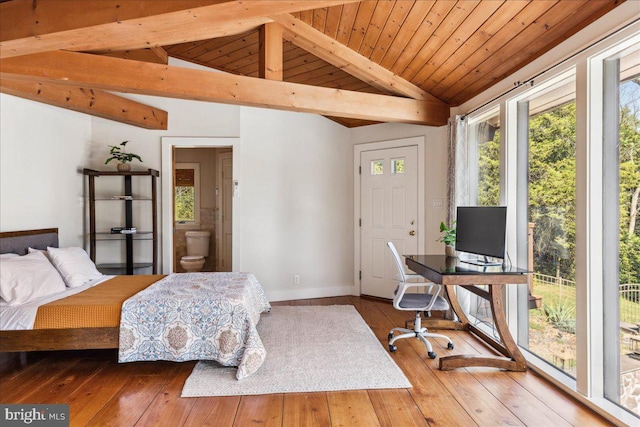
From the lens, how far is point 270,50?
3566 mm

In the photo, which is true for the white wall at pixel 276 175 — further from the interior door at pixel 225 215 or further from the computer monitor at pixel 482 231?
the interior door at pixel 225 215

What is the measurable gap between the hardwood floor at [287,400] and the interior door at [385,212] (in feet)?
6.89

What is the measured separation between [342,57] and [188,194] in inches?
168

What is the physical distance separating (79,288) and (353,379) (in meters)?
2.40

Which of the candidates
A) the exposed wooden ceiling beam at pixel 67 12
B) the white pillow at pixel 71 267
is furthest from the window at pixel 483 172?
the white pillow at pixel 71 267

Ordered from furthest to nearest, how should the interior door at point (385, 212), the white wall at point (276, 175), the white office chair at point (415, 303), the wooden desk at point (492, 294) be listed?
the interior door at point (385, 212), the white wall at point (276, 175), the white office chair at point (415, 303), the wooden desk at point (492, 294)

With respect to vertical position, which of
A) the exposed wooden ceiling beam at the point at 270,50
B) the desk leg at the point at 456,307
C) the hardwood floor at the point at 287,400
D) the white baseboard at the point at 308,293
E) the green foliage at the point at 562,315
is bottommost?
the hardwood floor at the point at 287,400

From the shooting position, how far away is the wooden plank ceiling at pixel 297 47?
2.29 metres

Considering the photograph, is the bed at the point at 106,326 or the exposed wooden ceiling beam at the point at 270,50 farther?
the exposed wooden ceiling beam at the point at 270,50

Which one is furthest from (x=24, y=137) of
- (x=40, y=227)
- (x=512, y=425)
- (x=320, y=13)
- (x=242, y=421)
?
(x=512, y=425)

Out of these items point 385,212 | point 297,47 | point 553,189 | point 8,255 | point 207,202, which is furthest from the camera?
point 207,202

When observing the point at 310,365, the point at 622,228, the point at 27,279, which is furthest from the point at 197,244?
the point at 622,228

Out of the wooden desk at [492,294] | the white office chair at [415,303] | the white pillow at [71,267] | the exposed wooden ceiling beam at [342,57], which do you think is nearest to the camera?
the wooden desk at [492,294]

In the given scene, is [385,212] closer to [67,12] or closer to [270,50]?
[270,50]
